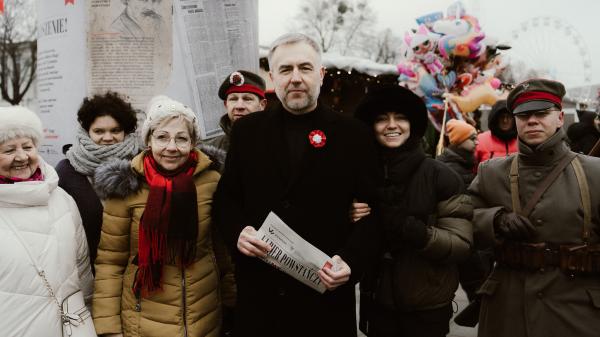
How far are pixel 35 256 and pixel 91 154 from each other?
0.81 m

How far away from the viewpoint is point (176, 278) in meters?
2.41

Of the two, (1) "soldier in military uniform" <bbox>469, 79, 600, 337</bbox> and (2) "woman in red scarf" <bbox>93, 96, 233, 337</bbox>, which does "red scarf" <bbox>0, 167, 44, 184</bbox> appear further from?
(1) "soldier in military uniform" <bbox>469, 79, 600, 337</bbox>

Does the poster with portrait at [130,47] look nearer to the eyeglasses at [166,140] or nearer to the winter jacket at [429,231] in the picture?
the eyeglasses at [166,140]

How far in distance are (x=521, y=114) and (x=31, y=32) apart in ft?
93.8

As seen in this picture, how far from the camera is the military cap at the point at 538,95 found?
8.41 feet

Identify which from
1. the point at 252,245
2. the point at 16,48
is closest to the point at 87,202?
the point at 252,245

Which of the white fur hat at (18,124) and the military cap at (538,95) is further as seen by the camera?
the military cap at (538,95)

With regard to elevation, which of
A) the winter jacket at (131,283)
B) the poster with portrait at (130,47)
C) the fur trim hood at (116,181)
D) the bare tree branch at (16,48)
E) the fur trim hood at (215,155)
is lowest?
the winter jacket at (131,283)

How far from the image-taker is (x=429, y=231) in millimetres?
2451

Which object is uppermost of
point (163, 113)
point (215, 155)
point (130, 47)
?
point (130, 47)

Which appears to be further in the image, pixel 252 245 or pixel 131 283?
pixel 131 283

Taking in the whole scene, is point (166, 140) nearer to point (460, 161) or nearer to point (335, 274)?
point (335, 274)

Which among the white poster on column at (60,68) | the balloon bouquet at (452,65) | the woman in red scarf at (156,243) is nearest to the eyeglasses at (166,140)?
the woman in red scarf at (156,243)

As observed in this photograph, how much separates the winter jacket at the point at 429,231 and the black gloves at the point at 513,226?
0.17 m
